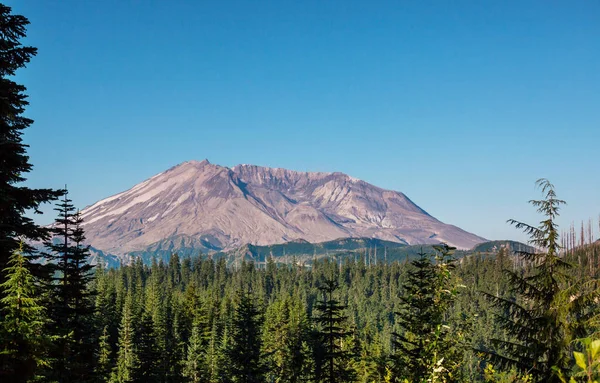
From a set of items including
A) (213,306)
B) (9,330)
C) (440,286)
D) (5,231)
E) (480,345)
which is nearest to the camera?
(440,286)

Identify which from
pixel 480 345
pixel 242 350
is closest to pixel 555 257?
pixel 242 350

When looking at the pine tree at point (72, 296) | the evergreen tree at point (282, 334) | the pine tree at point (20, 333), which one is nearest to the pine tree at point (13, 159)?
the pine tree at point (20, 333)

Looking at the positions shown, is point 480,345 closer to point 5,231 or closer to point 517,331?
point 517,331

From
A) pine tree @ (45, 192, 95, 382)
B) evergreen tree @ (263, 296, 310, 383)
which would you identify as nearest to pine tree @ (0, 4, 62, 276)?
pine tree @ (45, 192, 95, 382)

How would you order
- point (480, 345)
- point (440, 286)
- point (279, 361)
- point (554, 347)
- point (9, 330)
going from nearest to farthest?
point (440, 286) < point (9, 330) < point (554, 347) < point (279, 361) < point (480, 345)

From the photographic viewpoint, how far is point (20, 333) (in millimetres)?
12719

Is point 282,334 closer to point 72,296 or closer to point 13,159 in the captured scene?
point 72,296

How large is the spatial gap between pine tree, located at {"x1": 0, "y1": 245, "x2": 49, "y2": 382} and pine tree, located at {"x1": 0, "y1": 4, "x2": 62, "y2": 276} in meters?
2.80

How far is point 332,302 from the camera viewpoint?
1167 inches

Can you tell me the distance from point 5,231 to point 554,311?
2073 centimetres

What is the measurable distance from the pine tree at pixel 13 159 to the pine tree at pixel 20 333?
9.19ft

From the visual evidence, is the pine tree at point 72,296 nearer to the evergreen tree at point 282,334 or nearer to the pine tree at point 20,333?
the pine tree at point 20,333

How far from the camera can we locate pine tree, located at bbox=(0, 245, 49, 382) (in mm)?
12539

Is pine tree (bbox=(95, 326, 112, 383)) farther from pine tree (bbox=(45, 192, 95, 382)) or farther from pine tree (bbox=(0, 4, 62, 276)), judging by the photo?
pine tree (bbox=(0, 4, 62, 276))
